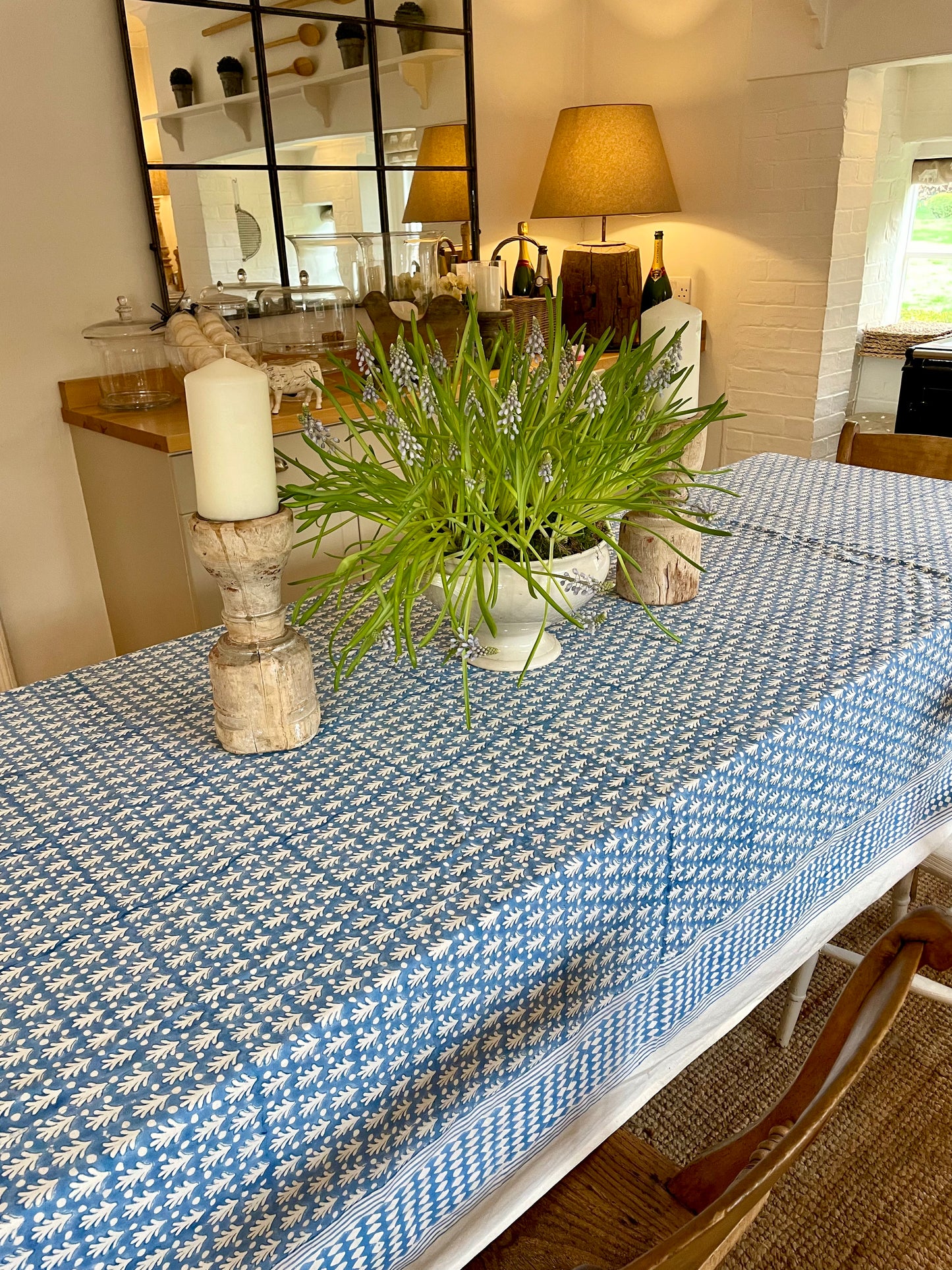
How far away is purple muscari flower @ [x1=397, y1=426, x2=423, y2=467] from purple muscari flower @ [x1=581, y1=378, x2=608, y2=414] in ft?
0.59

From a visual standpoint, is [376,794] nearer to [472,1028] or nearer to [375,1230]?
[472,1028]

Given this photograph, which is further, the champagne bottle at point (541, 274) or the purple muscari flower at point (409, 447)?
the champagne bottle at point (541, 274)

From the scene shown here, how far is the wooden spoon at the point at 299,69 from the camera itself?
8.05 feet

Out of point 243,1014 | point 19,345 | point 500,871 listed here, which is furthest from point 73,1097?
point 19,345

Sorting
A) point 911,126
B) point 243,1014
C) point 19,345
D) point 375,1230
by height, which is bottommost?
point 375,1230

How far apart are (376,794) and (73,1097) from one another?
0.35 metres

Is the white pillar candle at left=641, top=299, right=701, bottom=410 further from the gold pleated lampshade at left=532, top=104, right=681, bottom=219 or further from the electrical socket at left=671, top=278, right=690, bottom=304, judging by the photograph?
the electrical socket at left=671, top=278, right=690, bottom=304

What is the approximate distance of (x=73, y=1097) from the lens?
560mm

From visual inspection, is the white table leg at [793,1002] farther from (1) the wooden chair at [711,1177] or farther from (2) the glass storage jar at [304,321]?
(2) the glass storage jar at [304,321]

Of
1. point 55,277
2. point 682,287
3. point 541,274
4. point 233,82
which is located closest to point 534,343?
point 55,277

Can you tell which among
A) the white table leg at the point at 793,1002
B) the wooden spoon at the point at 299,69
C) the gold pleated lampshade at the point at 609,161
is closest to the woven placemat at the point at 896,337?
the gold pleated lampshade at the point at 609,161

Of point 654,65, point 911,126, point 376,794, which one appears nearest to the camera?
point 376,794

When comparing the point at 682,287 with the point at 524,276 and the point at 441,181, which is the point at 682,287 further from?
the point at 441,181

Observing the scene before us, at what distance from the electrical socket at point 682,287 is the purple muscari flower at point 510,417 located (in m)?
2.40
